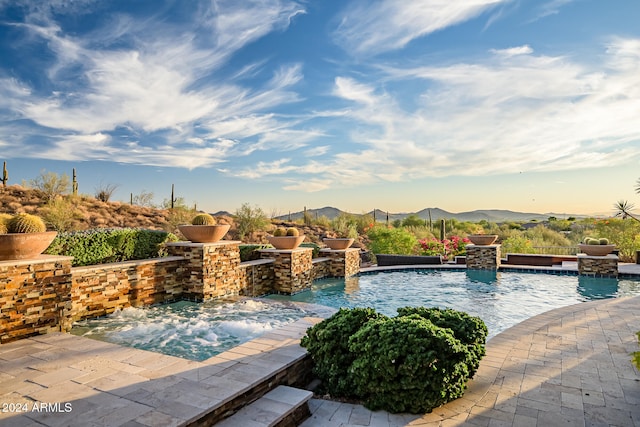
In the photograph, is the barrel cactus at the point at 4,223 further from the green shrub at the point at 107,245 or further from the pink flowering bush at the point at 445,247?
the pink flowering bush at the point at 445,247

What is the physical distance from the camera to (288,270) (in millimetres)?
8266

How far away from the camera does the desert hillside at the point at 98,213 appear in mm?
13461

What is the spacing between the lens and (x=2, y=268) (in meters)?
3.93

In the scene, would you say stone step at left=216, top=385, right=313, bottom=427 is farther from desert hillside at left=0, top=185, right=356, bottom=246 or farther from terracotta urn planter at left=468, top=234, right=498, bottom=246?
desert hillside at left=0, top=185, right=356, bottom=246

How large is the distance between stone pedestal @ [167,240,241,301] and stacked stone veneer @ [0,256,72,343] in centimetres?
234

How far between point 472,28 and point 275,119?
18.7 ft

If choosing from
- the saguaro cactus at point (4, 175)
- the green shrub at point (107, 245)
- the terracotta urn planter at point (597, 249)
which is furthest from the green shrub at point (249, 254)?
the saguaro cactus at point (4, 175)

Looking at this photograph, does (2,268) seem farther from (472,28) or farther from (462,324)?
(472,28)

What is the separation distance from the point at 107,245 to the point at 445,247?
1184cm

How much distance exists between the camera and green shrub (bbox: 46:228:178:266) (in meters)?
5.77

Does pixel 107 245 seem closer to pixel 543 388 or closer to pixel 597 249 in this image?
pixel 543 388

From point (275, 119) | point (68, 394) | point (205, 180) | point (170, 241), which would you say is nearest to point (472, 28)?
point (275, 119)

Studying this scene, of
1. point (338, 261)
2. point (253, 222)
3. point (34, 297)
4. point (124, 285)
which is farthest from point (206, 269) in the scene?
point (253, 222)

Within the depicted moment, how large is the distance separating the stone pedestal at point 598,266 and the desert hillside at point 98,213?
410 inches
